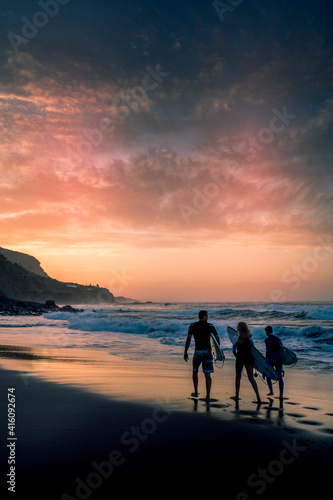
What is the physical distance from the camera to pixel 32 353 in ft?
48.7

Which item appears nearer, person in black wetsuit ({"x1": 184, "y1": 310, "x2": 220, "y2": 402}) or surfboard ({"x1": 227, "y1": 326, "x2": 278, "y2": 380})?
person in black wetsuit ({"x1": 184, "y1": 310, "x2": 220, "y2": 402})

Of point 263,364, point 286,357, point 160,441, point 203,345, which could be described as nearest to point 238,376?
point 263,364

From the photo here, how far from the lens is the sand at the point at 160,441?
3770mm

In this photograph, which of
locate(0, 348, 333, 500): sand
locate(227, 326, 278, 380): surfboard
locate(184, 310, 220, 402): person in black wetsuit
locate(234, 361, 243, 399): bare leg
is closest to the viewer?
locate(0, 348, 333, 500): sand

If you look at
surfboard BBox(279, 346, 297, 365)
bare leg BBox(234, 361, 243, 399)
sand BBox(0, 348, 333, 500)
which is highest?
surfboard BBox(279, 346, 297, 365)

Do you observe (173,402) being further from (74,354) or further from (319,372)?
(74,354)

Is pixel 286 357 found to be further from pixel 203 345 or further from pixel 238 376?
pixel 203 345

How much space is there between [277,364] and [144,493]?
20.6 ft

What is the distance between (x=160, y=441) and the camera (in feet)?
16.3

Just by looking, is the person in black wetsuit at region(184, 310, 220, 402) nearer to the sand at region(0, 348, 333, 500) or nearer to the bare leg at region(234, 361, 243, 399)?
the bare leg at region(234, 361, 243, 399)

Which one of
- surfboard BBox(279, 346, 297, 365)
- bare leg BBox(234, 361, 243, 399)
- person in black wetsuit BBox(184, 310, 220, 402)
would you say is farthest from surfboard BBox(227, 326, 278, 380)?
person in black wetsuit BBox(184, 310, 220, 402)

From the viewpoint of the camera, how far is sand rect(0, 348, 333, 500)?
377cm

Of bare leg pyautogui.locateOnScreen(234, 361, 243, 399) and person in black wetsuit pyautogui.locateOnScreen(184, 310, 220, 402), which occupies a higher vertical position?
person in black wetsuit pyautogui.locateOnScreen(184, 310, 220, 402)

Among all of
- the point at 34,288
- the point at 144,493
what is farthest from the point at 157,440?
the point at 34,288
